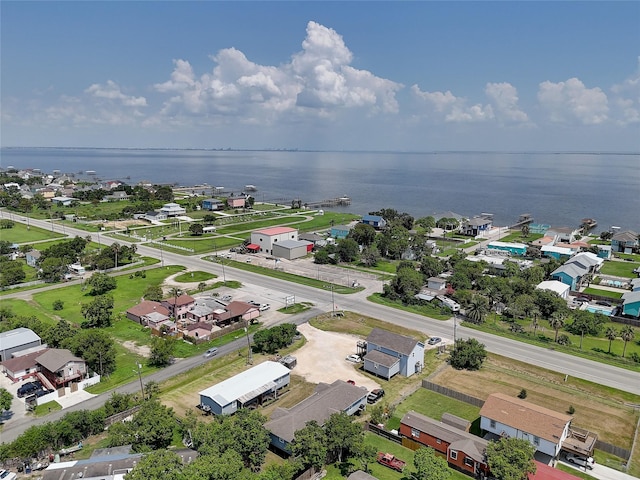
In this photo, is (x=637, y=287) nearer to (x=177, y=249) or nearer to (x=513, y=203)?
(x=177, y=249)

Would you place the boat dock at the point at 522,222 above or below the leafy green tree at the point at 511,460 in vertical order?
above

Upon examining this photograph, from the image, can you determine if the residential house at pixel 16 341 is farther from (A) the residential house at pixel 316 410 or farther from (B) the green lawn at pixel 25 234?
(B) the green lawn at pixel 25 234

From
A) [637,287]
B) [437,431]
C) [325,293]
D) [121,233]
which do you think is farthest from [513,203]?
[437,431]

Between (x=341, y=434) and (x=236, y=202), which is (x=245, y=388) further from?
(x=236, y=202)

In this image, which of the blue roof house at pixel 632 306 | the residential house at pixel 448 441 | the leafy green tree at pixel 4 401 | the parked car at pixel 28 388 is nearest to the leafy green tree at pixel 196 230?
the parked car at pixel 28 388

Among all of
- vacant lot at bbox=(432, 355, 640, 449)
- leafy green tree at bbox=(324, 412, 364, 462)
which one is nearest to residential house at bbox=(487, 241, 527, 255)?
vacant lot at bbox=(432, 355, 640, 449)

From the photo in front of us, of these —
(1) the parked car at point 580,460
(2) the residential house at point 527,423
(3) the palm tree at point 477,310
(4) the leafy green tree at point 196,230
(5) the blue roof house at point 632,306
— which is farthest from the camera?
(4) the leafy green tree at point 196,230

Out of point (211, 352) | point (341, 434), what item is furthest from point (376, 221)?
point (341, 434)
